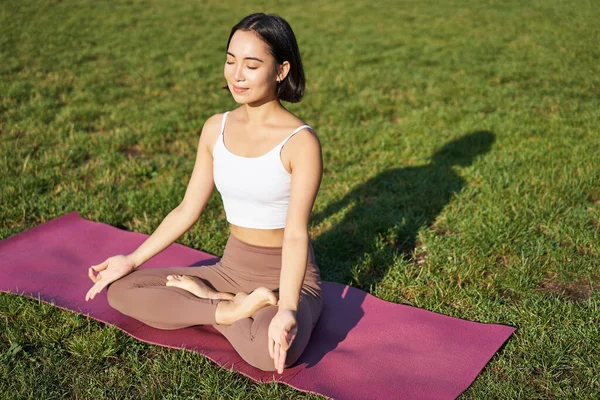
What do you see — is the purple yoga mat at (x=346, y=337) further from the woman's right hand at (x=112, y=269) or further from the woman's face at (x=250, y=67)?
the woman's face at (x=250, y=67)

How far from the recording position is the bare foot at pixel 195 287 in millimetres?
3379

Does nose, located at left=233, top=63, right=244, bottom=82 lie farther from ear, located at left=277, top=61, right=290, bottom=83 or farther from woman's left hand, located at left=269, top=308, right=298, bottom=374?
woman's left hand, located at left=269, top=308, right=298, bottom=374

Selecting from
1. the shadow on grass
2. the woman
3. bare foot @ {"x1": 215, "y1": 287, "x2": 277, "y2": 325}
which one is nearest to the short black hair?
the woman

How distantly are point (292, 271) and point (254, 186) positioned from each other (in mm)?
526

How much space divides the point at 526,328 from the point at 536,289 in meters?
0.52

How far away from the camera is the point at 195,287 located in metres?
3.38

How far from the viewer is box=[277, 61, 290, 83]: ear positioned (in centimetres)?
316

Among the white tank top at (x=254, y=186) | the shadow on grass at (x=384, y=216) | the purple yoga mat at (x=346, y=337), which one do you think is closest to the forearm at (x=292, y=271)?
the white tank top at (x=254, y=186)

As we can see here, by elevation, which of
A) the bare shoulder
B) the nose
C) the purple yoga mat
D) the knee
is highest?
the nose

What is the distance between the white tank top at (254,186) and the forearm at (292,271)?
0.28m

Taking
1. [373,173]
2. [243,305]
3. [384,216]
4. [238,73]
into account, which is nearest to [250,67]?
[238,73]

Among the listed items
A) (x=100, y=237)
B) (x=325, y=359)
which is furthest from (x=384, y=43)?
(x=325, y=359)

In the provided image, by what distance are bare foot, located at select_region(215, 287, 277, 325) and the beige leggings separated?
3 cm

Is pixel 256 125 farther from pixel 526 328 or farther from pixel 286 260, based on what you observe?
pixel 526 328
